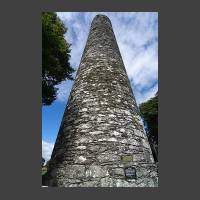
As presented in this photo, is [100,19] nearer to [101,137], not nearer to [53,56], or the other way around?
[53,56]

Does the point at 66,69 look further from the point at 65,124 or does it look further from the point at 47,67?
the point at 65,124

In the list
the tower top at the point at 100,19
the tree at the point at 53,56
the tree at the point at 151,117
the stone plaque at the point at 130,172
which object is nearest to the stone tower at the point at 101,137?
the stone plaque at the point at 130,172

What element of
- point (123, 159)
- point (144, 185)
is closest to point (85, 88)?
point (123, 159)

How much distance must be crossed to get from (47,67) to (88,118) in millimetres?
3569

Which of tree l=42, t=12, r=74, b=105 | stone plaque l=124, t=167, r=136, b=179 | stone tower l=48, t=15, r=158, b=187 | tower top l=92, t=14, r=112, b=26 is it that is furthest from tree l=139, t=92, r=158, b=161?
stone plaque l=124, t=167, r=136, b=179

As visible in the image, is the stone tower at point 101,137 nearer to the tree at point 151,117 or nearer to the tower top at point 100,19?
the tower top at point 100,19

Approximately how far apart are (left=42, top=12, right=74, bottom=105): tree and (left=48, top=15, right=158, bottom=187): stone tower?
1370 mm

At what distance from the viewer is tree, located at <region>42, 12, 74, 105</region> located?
316 inches

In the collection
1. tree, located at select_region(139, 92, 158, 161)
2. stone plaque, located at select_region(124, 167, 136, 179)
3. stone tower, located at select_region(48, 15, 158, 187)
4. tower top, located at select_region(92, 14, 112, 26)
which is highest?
tower top, located at select_region(92, 14, 112, 26)

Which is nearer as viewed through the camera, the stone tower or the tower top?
the stone tower

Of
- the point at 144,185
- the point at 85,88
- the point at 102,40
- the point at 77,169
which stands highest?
the point at 102,40

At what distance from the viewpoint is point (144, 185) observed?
17.8 ft

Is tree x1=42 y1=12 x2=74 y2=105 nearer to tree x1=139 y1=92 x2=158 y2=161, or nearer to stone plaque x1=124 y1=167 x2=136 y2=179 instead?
stone plaque x1=124 y1=167 x2=136 y2=179

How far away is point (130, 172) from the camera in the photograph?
545cm
